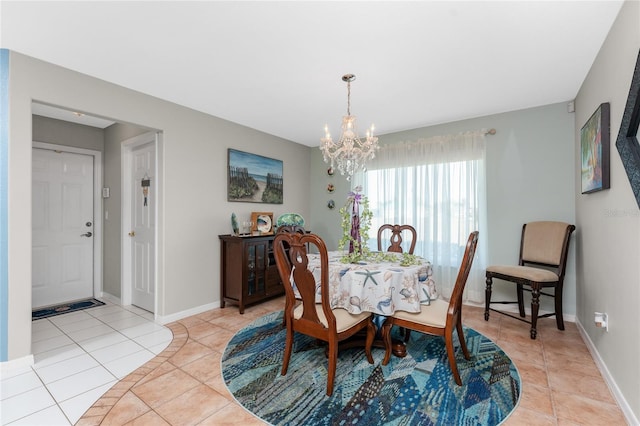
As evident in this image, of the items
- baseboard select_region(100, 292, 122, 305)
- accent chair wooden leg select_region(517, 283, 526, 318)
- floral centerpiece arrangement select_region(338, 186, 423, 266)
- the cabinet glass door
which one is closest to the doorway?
baseboard select_region(100, 292, 122, 305)

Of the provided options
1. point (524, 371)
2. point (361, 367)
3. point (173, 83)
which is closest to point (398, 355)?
point (361, 367)

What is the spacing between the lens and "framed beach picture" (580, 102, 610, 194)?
2.01 m

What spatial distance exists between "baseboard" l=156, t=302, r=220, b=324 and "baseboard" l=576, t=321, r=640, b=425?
144 inches

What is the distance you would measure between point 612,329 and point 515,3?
7.19ft

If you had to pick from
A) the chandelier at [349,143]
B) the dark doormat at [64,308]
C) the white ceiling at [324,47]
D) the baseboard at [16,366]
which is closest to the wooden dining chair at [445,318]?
the chandelier at [349,143]

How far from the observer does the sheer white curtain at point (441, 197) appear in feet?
11.9

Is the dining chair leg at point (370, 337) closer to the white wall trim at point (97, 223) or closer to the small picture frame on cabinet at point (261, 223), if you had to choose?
the small picture frame on cabinet at point (261, 223)

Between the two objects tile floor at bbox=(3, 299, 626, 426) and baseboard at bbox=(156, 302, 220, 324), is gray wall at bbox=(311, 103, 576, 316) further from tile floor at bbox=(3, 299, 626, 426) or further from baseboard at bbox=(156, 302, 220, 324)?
baseboard at bbox=(156, 302, 220, 324)

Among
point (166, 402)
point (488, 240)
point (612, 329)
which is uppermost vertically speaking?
point (488, 240)

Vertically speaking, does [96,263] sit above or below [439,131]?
below

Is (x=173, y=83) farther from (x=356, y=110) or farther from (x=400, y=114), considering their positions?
(x=400, y=114)

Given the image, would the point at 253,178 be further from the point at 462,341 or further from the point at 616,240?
the point at 616,240

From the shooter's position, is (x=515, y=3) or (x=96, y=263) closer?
(x=515, y=3)

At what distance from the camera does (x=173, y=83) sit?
2.72m
